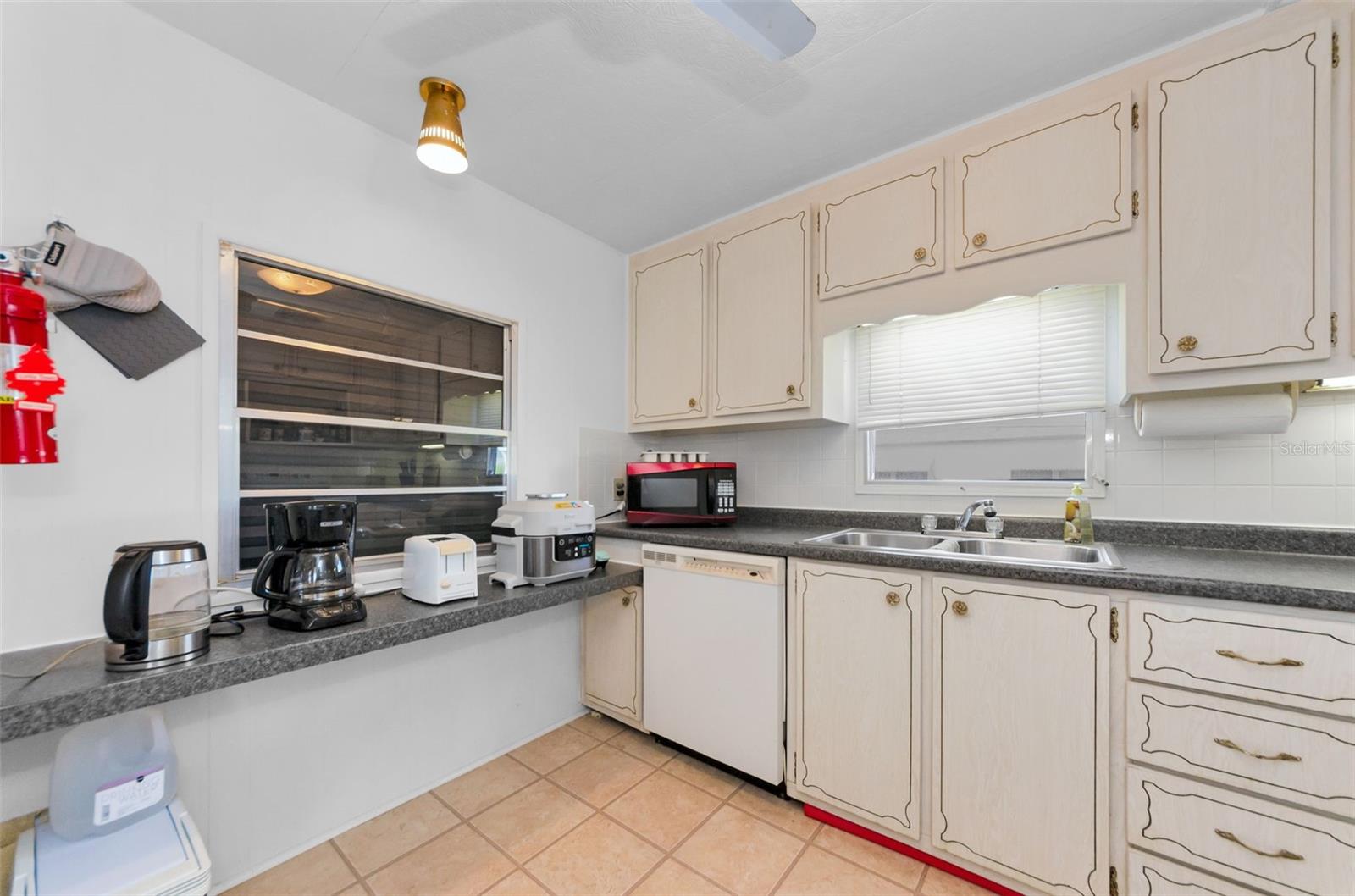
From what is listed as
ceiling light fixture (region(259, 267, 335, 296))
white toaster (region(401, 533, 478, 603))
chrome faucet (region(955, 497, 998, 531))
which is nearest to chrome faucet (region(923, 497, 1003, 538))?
chrome faucet (region(955, 497, 998, 531))

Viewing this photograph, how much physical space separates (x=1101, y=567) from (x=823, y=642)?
835mm

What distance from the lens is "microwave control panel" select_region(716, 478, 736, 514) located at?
97.7 inches

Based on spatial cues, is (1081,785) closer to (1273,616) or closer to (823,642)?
(1273,616)

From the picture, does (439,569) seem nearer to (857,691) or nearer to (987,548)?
(857,691)

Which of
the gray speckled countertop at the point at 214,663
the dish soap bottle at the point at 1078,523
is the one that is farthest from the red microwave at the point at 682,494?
the dish soap bottle at the point at 1078,523

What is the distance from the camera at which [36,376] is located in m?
1.20

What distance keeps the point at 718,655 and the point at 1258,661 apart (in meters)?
1.49

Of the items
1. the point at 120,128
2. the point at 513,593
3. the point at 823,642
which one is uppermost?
the point at 120,128

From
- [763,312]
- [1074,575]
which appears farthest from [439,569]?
[1074,575]

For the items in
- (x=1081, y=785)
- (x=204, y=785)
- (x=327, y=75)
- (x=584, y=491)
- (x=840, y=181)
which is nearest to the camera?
(x=1081, y=785)

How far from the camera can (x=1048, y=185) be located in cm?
172

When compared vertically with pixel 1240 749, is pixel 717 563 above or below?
above

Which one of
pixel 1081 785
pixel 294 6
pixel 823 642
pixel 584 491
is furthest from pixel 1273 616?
pixel 294 6

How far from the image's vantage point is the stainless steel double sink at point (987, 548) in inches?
60.0
